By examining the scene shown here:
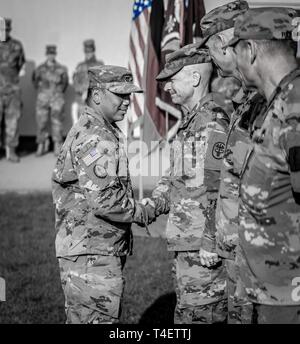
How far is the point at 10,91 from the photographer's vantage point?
1318 centimetres

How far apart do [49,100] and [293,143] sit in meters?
12.2

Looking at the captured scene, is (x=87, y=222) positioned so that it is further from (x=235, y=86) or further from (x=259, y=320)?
(x=235, y=86)

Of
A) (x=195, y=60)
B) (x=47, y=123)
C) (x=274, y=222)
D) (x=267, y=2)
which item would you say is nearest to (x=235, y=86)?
(x=267, y=2)

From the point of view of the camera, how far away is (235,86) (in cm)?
752

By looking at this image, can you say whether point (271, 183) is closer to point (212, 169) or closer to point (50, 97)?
point (212, 169)

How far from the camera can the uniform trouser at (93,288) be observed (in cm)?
373

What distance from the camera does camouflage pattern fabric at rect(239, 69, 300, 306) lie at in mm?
2576

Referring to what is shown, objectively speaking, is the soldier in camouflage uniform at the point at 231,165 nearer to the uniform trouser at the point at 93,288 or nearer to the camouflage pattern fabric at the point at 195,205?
the camouflage pattern fabric at the point at 195,205

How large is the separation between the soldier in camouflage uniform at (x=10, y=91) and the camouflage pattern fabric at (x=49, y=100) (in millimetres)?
781

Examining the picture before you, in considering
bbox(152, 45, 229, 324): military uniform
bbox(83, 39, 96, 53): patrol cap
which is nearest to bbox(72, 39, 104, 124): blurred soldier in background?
bbox(83, 39, 96, 53): patrol cap

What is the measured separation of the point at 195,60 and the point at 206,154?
692 mm

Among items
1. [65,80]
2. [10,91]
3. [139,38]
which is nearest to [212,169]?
[139,38]

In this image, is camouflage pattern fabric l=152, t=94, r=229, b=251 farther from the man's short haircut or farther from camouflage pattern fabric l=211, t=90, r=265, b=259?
the man's short haircut

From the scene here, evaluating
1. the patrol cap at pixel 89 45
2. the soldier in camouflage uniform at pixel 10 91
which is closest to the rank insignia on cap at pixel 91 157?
the soldier in camouflage uniform at pixel 10 91
